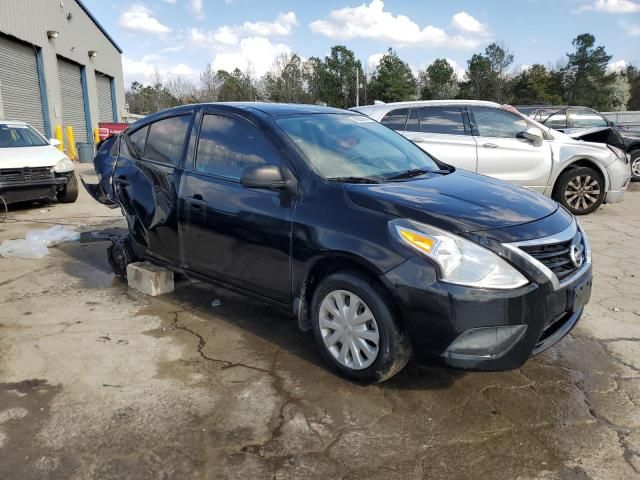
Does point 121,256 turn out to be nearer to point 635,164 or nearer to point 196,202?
point 196,202

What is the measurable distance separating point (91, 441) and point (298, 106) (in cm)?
281

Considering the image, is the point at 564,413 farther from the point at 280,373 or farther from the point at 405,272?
the point at 280,373

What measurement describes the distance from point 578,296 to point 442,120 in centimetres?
552

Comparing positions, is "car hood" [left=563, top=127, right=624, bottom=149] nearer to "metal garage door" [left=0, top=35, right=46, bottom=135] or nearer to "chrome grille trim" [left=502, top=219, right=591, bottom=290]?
"chrome grille trim" [left=502, top=219, right=591, bottom=290]

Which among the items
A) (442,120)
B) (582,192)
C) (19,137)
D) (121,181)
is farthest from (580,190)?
(19,137)

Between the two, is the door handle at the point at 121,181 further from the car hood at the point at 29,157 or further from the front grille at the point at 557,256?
the car hood at the point at 29,157

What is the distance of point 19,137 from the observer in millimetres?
9664

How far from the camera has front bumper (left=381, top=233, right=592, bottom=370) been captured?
2693 millimetres

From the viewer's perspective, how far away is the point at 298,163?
11.1ft

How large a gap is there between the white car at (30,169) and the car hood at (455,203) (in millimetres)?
7449

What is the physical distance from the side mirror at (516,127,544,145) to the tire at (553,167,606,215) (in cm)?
73

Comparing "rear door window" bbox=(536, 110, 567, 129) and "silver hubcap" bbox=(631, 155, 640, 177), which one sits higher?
"rear door window" bbox=(536, 110, 567, 129)

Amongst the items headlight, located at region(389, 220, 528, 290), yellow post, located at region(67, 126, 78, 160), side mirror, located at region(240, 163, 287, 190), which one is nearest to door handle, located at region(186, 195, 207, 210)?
side mirror, located at region(240, 163, 287, 190)

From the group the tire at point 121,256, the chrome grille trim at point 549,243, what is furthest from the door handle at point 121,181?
the chrome grille trim at point 549,243
